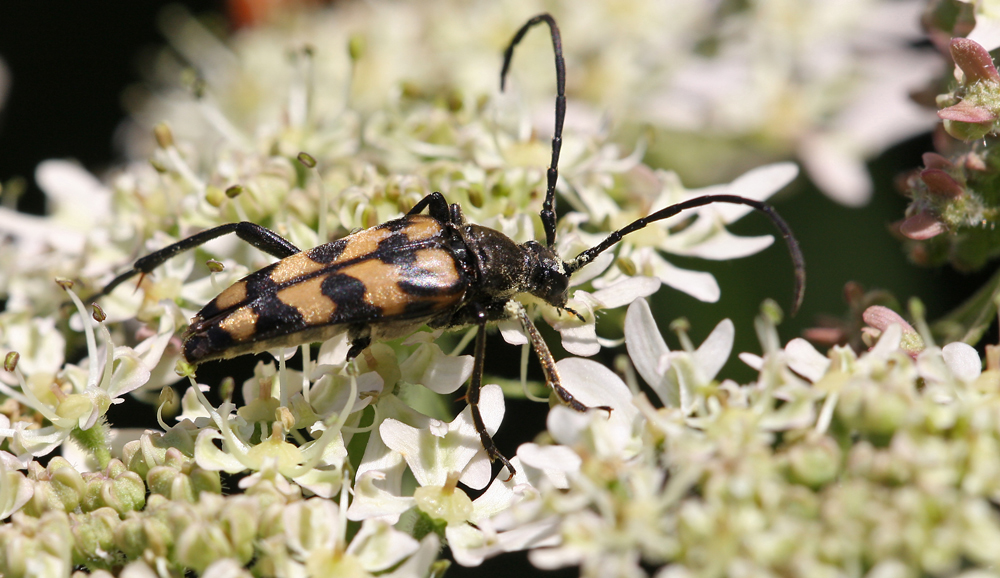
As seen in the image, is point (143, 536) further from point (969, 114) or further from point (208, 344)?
point (969, 114)

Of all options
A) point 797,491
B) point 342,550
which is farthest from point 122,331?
point 797,491

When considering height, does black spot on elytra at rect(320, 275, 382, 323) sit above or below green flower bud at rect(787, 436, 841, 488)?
above

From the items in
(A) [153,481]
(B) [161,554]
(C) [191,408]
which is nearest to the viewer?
(B) [161,554]

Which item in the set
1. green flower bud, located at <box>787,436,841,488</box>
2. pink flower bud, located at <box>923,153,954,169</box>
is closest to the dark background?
pink flower bud, located at <box>923,153,954,169</box>

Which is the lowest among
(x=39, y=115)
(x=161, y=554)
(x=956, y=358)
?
(x=956, y=358)

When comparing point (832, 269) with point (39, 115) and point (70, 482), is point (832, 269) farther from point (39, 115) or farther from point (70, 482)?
point (39, 115)

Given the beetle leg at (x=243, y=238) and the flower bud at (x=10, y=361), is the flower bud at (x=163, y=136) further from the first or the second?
the flower bud at (x=10, y=361)

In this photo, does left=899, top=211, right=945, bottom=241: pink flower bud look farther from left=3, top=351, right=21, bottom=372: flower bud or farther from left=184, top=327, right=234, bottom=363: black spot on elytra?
left=3, top=351, right=21, bottom=372: flower bud
